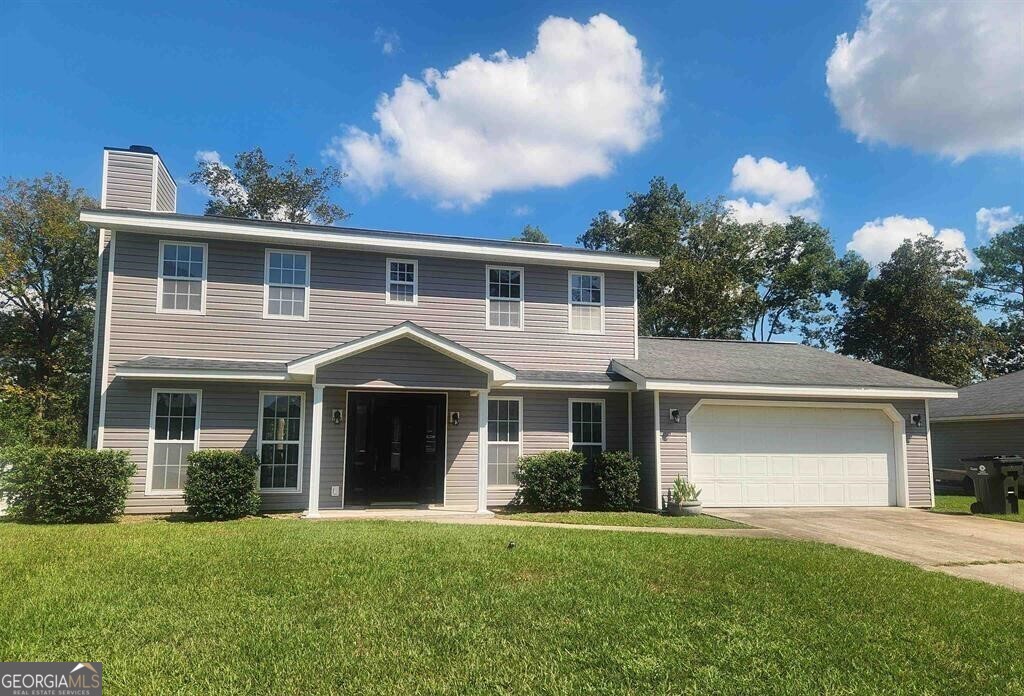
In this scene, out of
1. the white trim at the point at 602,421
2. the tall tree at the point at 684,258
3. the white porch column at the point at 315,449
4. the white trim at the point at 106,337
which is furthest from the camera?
the tall tree at the point at 684,258

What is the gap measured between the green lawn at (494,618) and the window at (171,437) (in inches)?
133

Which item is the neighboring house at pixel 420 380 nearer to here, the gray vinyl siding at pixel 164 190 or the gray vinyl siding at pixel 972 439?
the gray vinyl siding at pixel 164 190

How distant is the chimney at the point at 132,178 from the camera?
1276cm

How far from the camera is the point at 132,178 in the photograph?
12.9 metres

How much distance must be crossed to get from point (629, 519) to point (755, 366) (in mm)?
5461

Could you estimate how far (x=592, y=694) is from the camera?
3.82 meters

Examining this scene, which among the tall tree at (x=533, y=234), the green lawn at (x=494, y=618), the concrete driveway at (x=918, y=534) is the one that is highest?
the tall tree at (x=533, y=234)

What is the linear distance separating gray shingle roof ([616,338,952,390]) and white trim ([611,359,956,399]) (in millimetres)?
84

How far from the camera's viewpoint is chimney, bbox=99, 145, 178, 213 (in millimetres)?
12758

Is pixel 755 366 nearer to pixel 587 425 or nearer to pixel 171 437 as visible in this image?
pixel 587 425

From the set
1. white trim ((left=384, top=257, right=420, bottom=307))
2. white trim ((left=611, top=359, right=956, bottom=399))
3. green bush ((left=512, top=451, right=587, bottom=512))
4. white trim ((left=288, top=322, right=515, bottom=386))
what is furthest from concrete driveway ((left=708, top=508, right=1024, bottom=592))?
white trim ((left=384, top=257, right=420, bottom=307))

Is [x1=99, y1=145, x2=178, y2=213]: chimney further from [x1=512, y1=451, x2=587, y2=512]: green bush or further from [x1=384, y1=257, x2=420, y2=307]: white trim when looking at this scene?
[x1=512, y1=451, x2=587, y2=512]: green bush

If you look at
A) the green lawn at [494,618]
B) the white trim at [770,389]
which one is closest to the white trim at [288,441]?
the green lawn at [494,618]

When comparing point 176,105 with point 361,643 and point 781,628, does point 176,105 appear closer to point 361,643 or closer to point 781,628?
point 361,643
